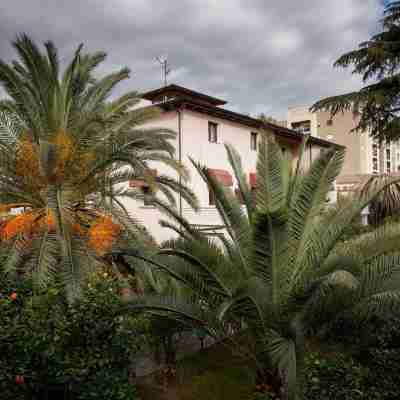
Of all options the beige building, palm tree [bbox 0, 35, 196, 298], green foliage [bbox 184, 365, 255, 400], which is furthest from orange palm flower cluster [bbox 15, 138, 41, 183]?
the beige building

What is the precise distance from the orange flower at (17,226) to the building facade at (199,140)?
6604mm

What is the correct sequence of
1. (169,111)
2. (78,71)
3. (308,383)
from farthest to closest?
(169,111) → (78,71) → (308,383)

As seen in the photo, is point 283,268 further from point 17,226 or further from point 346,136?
point 346,136

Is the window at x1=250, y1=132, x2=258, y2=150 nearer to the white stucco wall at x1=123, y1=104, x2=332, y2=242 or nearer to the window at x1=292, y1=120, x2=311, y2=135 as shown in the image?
the white stucco wall at x1=123, y1=104, x2=332, y2=242

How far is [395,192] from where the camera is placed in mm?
14336

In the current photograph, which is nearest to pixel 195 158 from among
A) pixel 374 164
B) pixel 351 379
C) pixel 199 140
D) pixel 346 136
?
pixel 199 140

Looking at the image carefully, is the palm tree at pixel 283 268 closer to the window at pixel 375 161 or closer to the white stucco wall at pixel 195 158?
the white stucco wall at pixel 195 158

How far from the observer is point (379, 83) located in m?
11.6

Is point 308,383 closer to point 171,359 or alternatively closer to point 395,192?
point 171,359

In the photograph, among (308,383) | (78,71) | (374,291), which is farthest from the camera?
(78,71)

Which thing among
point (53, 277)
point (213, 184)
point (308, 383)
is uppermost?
point (213, 184)

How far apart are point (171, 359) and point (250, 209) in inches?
131

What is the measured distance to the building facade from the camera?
16.2m

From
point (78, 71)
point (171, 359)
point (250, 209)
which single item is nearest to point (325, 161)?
point (250, 209)
